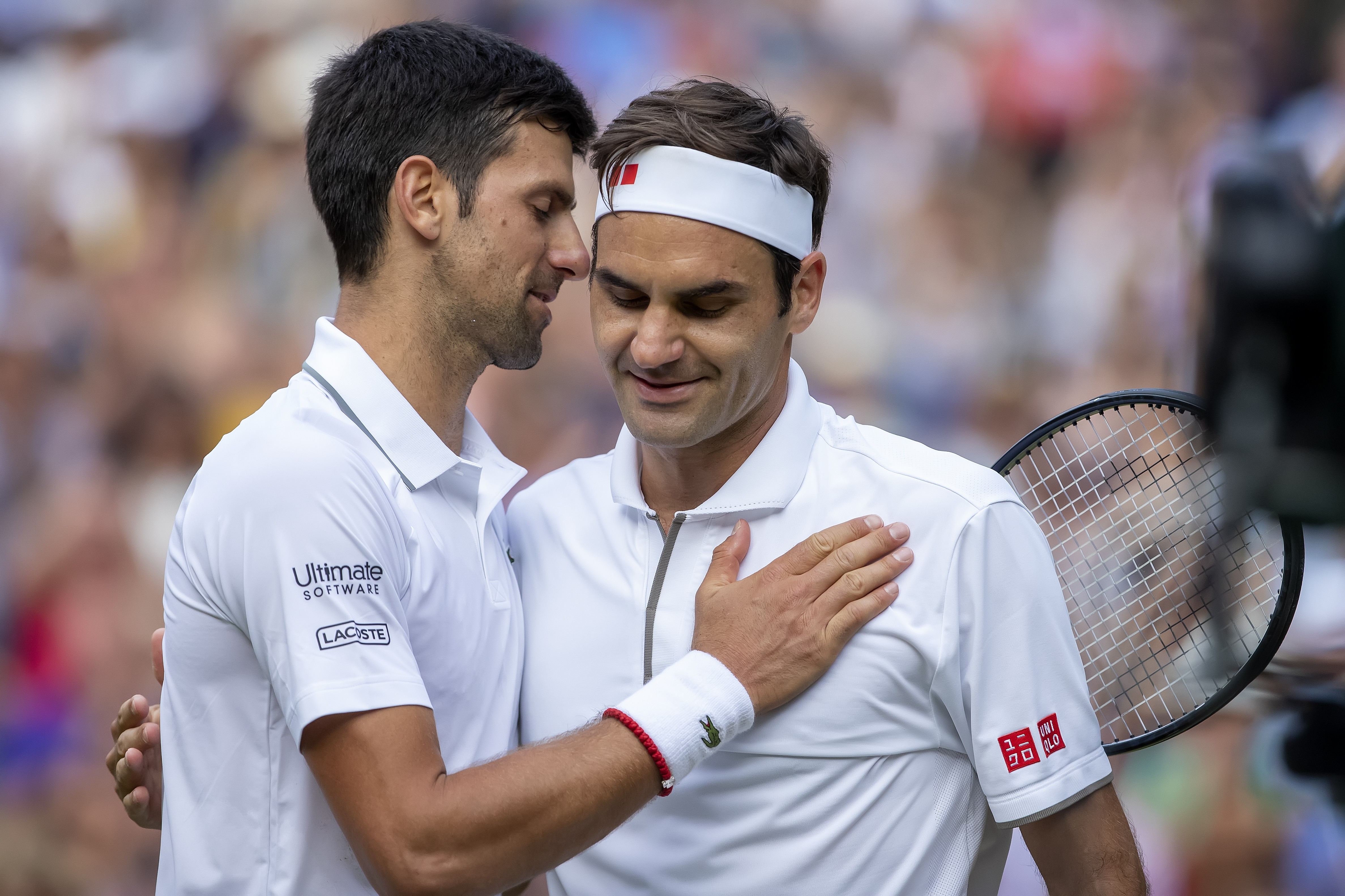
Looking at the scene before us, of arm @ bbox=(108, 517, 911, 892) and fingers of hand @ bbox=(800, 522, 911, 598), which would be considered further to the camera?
fingers of hand @ bbox=(800, 522, 911, 598)

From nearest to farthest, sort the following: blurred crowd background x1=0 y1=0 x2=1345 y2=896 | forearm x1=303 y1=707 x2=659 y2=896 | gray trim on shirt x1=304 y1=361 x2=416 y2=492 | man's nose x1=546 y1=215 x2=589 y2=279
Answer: forearm x1=303 y1=707 x2=659 y2=896 → gray trim on shirt x1=304 y1=361 x2=416 y2=492 → man's nose x1=546 y1=215 x2=589 y2=279 → blurred crowd background x1=0 y1=0 x2=1345 y2=896

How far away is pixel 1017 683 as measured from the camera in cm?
181

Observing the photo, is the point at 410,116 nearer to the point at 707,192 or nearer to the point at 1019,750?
the point at 707,192

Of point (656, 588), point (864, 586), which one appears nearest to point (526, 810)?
point (656, 588)

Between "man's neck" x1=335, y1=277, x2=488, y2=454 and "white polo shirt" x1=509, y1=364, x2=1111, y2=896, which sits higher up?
"man's neck" x1=335, y1=277, x2=488, y2=454

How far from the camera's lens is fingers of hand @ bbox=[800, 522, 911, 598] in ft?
6.09

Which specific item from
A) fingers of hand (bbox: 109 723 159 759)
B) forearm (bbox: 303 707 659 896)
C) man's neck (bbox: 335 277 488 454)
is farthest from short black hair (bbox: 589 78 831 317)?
fingers of hand (bbox: 109 723 159 759)

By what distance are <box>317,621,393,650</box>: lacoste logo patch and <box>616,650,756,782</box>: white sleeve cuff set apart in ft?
1.13

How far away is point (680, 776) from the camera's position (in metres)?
1.71

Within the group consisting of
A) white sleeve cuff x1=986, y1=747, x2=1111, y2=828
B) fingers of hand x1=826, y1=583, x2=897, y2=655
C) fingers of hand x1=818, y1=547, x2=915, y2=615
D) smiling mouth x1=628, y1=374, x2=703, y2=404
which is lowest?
white sleeve cuff x1=986, y1=747, x2=1111, y2=828

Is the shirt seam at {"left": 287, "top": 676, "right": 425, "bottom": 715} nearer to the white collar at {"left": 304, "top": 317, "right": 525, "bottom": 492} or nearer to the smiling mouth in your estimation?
the white collar at {"left": 304, "top": 317, "right": 525, "bottom": 492}

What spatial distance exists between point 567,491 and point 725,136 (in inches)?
27.0

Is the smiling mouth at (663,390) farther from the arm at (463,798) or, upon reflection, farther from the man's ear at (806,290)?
the arm at (463,798)

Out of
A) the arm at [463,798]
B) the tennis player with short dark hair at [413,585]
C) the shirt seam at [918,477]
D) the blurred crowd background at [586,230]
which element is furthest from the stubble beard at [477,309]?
the blurred crowd background at [586,230]
